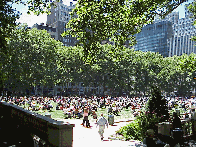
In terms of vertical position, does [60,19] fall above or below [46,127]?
above

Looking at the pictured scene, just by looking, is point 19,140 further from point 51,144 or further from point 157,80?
point 157,80

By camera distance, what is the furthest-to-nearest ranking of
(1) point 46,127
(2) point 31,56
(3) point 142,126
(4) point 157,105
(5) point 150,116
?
1. (2) point 31,56
2. (4) point 157,105
3. (5) point 150,116
4. (3) point 142,126
5. (1) point 46,127

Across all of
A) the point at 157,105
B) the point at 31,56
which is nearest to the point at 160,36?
the point at 31,56

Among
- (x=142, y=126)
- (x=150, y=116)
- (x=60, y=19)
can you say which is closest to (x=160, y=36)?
(x=60, y=19)

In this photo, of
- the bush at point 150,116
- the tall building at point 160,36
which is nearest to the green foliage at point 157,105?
the bush at point 150,116

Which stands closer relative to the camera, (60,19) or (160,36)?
(60,19)

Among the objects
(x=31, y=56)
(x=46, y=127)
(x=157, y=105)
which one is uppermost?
(x=31, y=56)

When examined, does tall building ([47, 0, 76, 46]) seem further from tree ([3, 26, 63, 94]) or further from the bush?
the bush

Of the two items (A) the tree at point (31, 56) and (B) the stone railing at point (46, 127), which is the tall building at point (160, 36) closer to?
(A) the tree at point (31, 56)

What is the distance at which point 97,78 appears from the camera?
72938 millimetres

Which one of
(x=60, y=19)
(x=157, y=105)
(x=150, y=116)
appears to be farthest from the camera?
(x=60, y=19)

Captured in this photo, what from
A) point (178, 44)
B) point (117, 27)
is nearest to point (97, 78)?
point (117, 27)

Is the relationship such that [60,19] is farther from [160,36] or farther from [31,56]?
[160,36]

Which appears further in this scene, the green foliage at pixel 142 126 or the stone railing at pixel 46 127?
the green foliage at pixel 142 126
